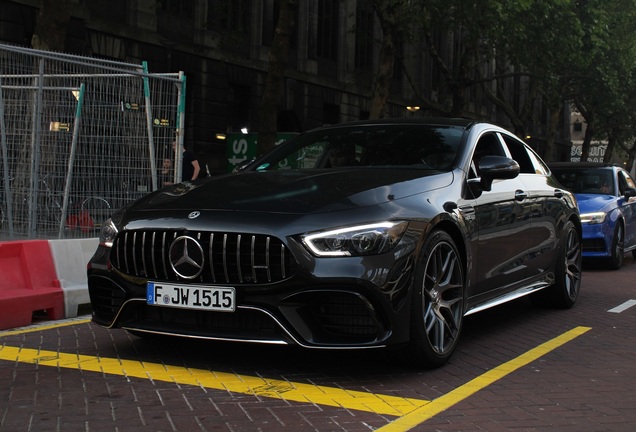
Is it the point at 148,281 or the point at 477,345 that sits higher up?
the point at 148,281

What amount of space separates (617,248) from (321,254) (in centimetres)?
958

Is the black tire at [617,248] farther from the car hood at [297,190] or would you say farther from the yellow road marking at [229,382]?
the yellow road marking at [229,382]

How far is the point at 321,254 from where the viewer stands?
14.3 ft

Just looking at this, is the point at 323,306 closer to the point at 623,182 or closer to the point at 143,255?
the point at 143,255

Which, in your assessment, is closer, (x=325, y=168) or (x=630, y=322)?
(x=325, y=168)

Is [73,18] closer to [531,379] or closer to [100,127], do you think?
[100,127]

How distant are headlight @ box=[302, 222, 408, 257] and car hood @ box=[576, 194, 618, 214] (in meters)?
8.76

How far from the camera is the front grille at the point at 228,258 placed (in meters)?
4.39

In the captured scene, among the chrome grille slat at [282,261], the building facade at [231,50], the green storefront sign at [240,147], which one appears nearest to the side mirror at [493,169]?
the chrome grille slat at [282,261]

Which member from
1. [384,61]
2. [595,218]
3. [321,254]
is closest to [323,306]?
[321,254]

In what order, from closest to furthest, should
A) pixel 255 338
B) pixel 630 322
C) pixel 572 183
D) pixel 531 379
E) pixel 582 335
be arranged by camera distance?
pixel 255 338 < pixel 531 379 < pixel 582 335 < pixel 630 322 < pixel 572 183

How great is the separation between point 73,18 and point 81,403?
62.2 feet

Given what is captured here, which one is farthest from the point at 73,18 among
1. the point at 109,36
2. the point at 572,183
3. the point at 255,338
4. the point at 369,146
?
the point at 255,338

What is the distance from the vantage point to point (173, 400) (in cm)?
420
